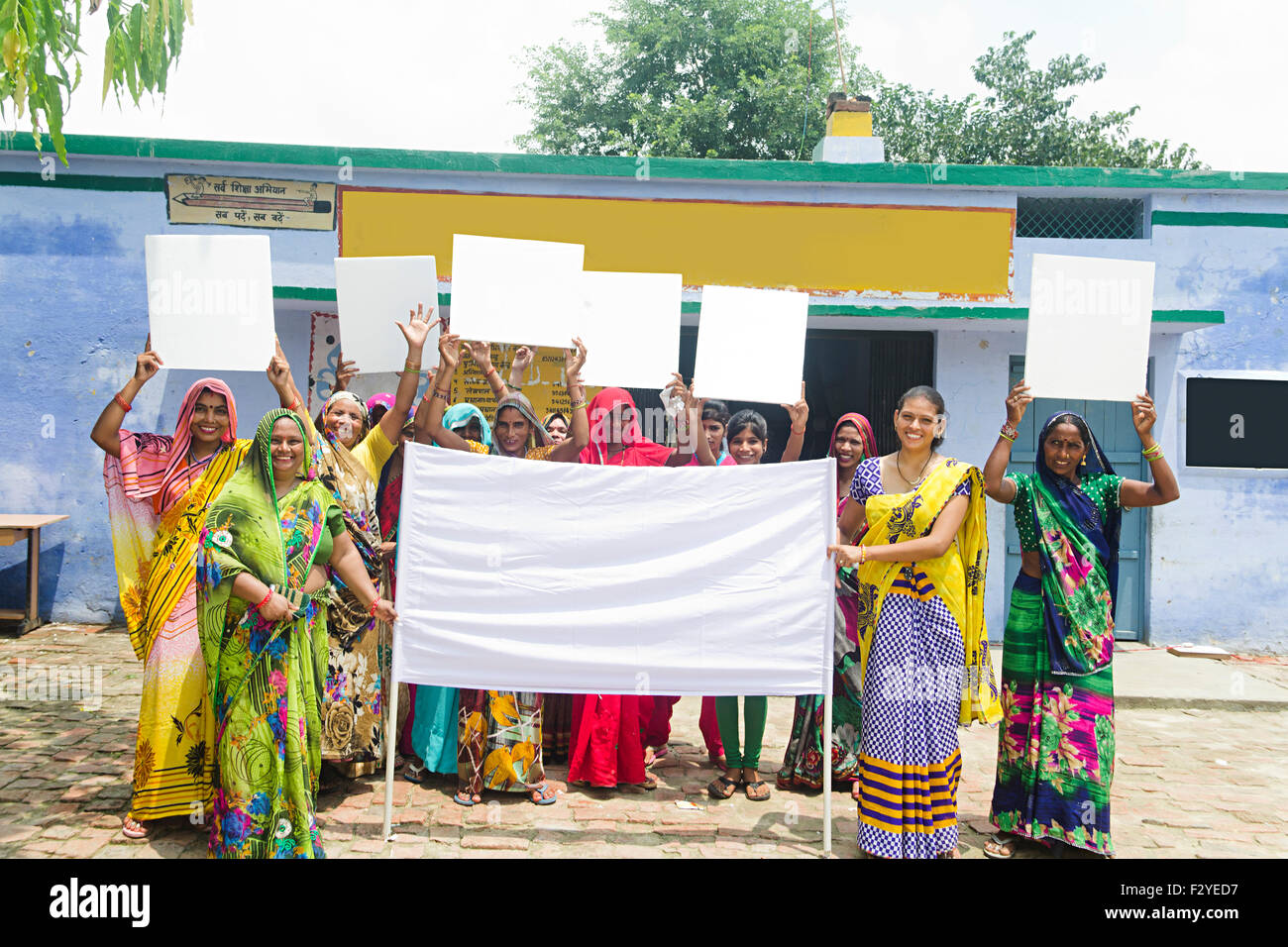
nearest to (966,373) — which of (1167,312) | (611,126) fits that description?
(1167,312)

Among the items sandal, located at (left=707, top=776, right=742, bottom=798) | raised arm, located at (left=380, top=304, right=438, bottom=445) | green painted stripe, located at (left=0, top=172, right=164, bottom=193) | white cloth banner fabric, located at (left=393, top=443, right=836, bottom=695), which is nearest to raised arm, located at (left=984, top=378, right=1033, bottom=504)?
white cloth banner fabric, located at (left=393, top=443, right=836, bottom=695)

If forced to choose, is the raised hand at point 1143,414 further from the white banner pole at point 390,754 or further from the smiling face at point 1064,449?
the white banner pole at point 390,754

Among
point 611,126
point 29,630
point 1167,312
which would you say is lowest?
point 29,630

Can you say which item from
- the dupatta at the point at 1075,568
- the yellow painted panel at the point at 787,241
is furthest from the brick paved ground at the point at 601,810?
the yellow painted panel at the point at 787,241

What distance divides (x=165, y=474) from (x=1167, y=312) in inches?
279

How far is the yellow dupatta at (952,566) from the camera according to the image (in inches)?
142

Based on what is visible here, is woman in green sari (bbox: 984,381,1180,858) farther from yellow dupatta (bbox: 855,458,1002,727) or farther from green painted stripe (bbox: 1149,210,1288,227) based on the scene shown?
green painted stripe (bbox: 1149,210,1288,227)

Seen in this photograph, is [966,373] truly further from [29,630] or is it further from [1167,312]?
[29,630]

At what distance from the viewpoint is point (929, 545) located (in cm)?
354

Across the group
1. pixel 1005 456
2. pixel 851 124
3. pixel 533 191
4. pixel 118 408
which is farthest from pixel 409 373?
pixel 851 124

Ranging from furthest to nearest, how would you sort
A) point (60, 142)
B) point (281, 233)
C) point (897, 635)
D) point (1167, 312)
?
point (281, 233) → point (1167, 312) → point (60, 142) → point (897, 635)

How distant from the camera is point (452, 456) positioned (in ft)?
12.7

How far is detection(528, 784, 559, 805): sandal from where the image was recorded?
417cm

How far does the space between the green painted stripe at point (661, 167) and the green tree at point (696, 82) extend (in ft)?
44.1
